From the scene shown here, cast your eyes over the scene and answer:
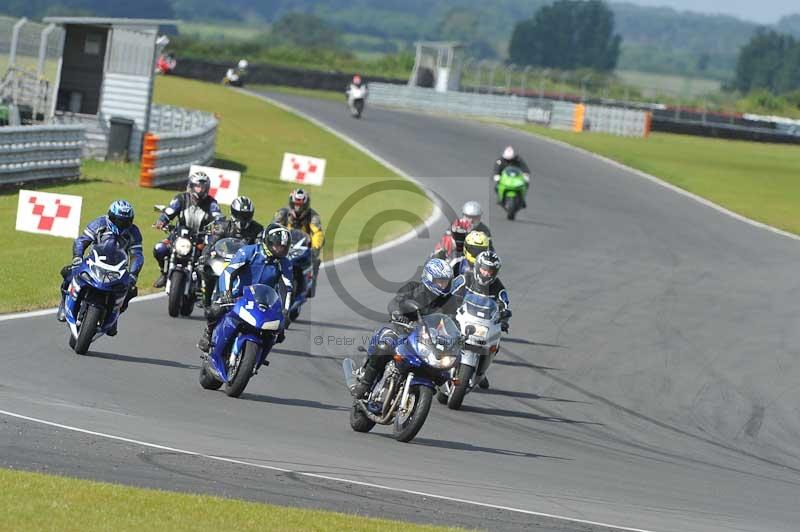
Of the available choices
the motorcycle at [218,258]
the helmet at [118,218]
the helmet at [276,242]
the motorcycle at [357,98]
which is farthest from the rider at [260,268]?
the motorcycle at [357,98]

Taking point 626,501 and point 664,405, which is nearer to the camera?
point 626,501

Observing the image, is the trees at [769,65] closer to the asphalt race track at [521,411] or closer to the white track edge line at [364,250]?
the white track edge line at [364,250]

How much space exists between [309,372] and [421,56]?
65192 mm

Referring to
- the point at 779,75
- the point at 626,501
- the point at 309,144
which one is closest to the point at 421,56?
the point at 309,144

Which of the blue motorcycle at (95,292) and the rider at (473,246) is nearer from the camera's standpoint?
the blue motorcycle at (95,292)

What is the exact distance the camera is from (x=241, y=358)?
13.1 meters

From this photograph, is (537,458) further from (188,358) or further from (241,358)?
(188,358)

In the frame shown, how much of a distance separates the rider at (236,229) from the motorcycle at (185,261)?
1.53 ft

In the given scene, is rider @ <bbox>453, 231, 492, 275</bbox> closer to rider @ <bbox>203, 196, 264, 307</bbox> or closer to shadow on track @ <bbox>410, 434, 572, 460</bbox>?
rider @ <bbox>203, 196, 264, 307</bbox>

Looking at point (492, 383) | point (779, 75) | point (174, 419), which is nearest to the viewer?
point (174, 419)

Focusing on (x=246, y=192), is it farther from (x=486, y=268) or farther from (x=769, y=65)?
(x=769, y=65)

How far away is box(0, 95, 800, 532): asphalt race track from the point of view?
993 cm

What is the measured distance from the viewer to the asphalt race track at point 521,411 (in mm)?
9930

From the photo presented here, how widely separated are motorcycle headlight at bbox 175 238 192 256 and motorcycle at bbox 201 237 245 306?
93 cm
